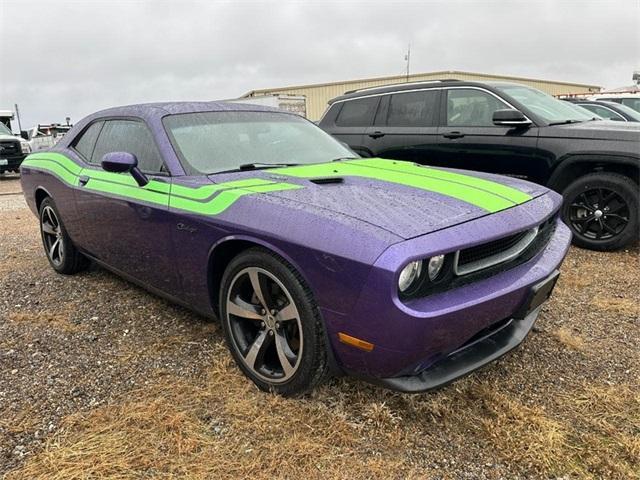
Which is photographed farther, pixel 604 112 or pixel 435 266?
pixel 604 112

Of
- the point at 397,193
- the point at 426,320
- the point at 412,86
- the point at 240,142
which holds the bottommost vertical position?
the point at 426,320

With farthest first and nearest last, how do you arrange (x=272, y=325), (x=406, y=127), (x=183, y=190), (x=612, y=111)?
(x=612, y=111) → (x=406, y=127) → (x=183, y=190) → (x=272, y=325)

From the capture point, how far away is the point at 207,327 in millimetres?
3203

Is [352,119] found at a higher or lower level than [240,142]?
higher

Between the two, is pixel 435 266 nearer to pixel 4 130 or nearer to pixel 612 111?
pixel 612 111

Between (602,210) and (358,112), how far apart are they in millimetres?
3013

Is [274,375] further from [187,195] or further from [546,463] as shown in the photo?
[546,463]

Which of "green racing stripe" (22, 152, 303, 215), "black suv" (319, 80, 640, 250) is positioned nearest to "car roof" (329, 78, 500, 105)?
"black suv" (319, 80, 640, 250)

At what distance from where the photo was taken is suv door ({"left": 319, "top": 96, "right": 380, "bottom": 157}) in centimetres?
612

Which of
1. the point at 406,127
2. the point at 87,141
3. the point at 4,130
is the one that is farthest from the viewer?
the point at 4,130

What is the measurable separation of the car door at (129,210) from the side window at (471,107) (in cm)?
351

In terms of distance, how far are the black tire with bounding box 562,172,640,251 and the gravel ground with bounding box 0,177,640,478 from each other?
1258 millimetres

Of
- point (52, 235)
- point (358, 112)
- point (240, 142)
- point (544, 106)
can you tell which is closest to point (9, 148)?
point (52, 235)

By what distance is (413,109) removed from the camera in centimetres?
580
